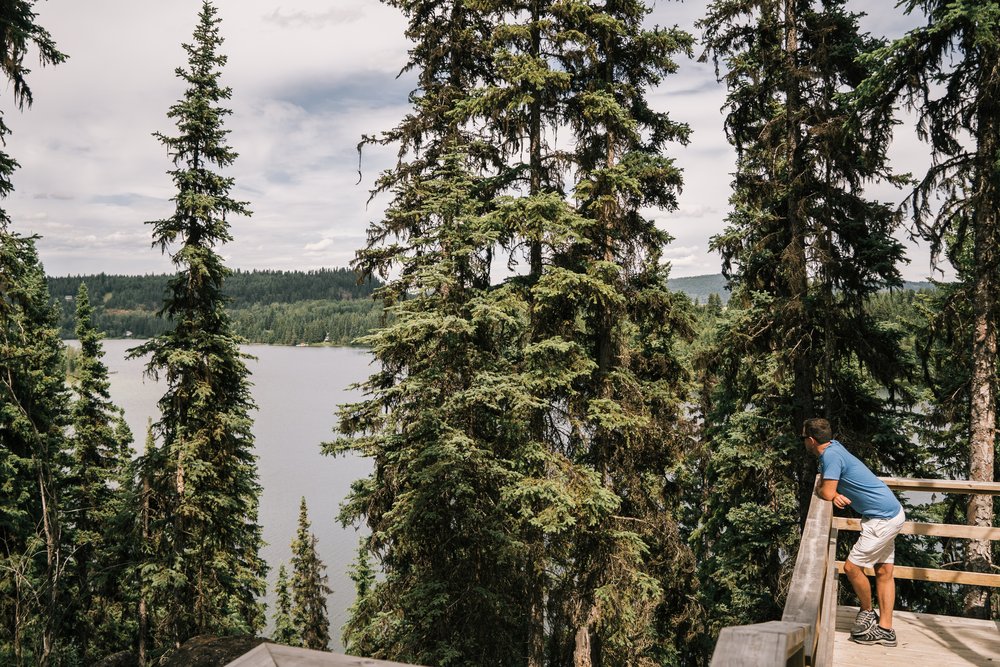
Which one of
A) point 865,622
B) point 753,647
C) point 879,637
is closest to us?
point 753,647

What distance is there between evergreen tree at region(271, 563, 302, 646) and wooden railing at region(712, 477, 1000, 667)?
3313 centimetres

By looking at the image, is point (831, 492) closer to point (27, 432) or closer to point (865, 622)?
point (865, 622)

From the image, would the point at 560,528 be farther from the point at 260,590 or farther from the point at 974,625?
the point at 260,590

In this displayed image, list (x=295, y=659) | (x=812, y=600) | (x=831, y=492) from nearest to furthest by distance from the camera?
(x=295, y=659) < (x=812, y=600) < (x=831, y=492)

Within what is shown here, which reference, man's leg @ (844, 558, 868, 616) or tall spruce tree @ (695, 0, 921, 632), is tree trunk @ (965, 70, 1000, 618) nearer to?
tall spruce tree @ (695, 0, 921, 632)

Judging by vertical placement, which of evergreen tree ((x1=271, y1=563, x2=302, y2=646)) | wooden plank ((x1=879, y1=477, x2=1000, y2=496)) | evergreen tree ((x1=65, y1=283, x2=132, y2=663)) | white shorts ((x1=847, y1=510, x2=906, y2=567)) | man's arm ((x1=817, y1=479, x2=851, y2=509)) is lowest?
evergreen tree ((x1=271, y1=563, x2=302, y2=646))

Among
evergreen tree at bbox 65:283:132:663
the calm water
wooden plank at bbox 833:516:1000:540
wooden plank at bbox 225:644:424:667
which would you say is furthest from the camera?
the calm water

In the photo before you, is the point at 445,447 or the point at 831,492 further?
the point at 445,447

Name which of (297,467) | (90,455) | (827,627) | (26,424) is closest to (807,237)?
(827,627)

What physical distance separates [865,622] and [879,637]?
0.14 m

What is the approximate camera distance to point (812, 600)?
99.9 inches

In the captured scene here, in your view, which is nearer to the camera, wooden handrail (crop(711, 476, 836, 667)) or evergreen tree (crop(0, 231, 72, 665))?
wooden handrail (crop(711, 476, 836, 667))

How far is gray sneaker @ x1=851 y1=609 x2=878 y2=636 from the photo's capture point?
5.14m

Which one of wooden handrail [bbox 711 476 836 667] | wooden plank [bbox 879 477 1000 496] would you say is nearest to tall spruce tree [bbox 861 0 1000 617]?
wooden plank [bbox 879 477 1000 496]
